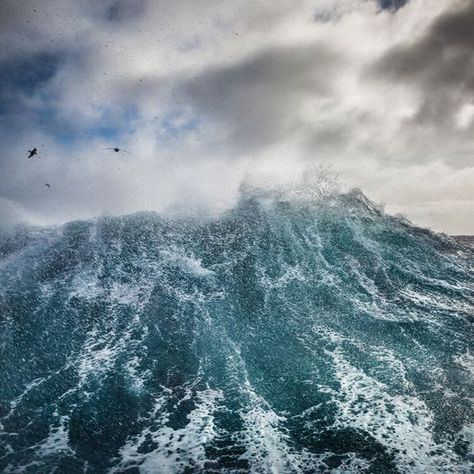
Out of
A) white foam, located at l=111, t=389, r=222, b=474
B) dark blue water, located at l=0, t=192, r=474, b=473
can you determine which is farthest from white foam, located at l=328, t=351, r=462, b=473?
white foam, located at l=111, t=389, r=222, b=474

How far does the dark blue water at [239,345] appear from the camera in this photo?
72.0ft

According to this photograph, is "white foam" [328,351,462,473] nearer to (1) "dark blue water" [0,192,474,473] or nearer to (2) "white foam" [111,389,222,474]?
(1) "dark blue water" [0,192,474,473]

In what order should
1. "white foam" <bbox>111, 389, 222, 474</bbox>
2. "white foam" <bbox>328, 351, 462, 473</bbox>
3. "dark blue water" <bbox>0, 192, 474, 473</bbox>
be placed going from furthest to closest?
"dark blue water" <bbox>0, 192, 474, 473</bbox> < "white foam" <bbox>111, 389, 222, 474</bbox> < "white foam" <bbox>328, 351, 462, 473</bbox>

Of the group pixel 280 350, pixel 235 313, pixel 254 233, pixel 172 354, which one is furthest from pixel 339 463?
pixel 254 233

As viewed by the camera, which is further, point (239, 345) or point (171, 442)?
point (239, 345)

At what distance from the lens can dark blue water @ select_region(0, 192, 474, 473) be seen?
22.0 meters

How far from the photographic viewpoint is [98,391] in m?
28.5

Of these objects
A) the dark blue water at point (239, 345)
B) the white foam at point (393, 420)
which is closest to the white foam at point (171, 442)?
the dark blue water at point (239, 345)

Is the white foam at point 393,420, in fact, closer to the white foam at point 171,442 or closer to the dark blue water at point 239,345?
the dark blue water at point 239,345

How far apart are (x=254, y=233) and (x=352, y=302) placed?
21.2m

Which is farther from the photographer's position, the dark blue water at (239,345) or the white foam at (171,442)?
the dark blue water at (239,345)

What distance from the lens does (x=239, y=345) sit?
35062 mm

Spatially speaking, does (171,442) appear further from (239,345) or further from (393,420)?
(393,420)

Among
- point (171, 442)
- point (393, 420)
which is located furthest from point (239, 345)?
point (393, 420)
